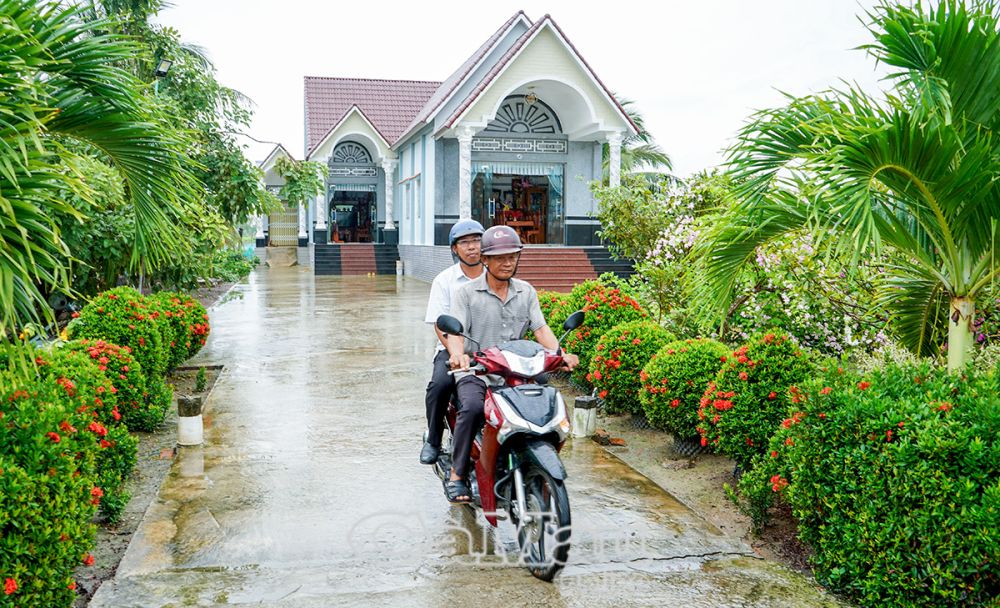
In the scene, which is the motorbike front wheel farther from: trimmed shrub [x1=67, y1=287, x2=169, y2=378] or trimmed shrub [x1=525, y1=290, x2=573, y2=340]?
trimmed shrub [x1=67, y1=287, x2=169, y2=378]

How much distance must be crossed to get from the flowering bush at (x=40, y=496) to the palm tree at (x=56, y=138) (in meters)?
0.44

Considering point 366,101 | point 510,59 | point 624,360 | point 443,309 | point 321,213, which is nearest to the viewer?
point 443,309

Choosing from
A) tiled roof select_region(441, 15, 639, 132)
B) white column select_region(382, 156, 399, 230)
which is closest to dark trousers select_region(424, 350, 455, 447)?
tiled roof select_region(441, 15, 639, 132)

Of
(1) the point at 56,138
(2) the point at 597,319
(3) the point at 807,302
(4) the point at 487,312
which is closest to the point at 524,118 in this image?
(2) the point at 597,319

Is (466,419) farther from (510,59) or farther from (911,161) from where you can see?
(510,59)

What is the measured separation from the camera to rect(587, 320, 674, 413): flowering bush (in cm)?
749

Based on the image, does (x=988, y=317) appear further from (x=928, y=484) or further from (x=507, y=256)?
(x=507, y=256)

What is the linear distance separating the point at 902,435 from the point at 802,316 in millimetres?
4787

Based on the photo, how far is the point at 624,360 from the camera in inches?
295

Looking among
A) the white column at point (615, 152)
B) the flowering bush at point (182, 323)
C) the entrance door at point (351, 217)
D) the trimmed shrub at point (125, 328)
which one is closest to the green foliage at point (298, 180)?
the flowering bush at point (182, 323)

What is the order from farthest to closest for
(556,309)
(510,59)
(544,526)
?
(510,59), (556,309), (544,526)

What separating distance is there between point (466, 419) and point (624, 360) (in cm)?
323

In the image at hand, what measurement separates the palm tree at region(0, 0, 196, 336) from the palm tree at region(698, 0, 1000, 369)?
3.55 meters

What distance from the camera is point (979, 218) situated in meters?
4.77
